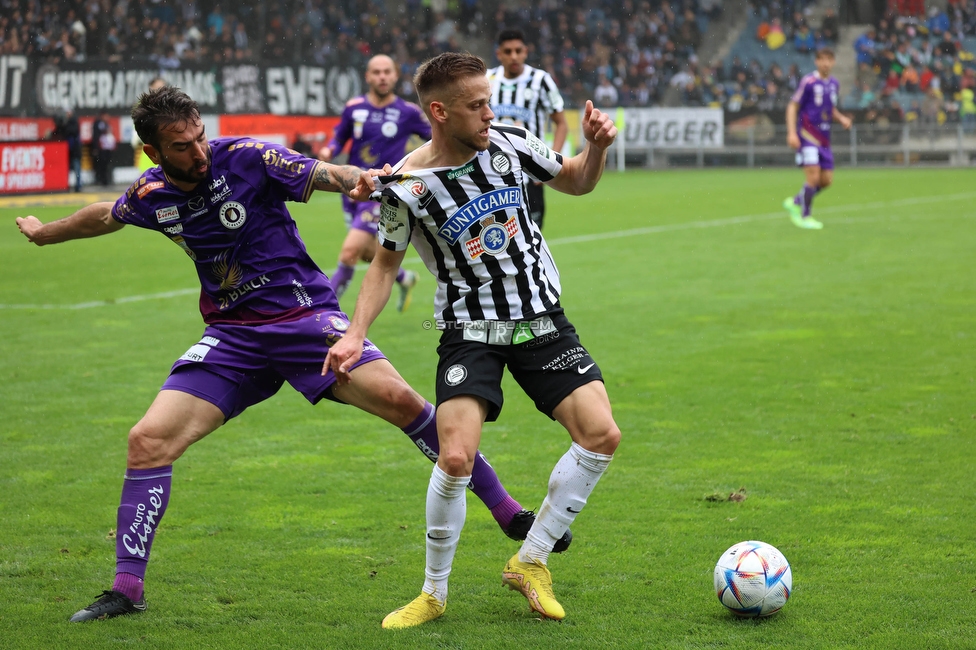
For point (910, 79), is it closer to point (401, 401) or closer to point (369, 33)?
point (369, 33)

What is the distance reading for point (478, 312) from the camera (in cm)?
393

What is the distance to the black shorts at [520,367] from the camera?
12.6 ft

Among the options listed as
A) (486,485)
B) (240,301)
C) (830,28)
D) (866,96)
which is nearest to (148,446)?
(240,301)

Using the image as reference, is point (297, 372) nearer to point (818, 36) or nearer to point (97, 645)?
point (97, 645)

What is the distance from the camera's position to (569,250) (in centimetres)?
1496

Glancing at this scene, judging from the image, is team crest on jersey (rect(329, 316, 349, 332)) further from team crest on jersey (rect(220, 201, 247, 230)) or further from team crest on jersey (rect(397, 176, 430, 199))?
team crest on jersey (rect(397, 176, 430, 199))

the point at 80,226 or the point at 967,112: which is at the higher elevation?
the point at 967,112

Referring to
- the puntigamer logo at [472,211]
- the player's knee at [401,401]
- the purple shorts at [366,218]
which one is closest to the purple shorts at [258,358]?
the player's knee at [401,401]

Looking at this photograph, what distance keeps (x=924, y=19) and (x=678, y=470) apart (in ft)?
129

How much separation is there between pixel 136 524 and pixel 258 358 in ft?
2.46

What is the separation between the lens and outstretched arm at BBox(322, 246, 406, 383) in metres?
3.82

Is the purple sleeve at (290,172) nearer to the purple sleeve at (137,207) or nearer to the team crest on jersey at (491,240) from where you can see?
the purple sleeve at (137,207)

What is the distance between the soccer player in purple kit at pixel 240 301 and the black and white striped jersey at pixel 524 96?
610 centimetres

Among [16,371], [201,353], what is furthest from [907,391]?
[16,371]
